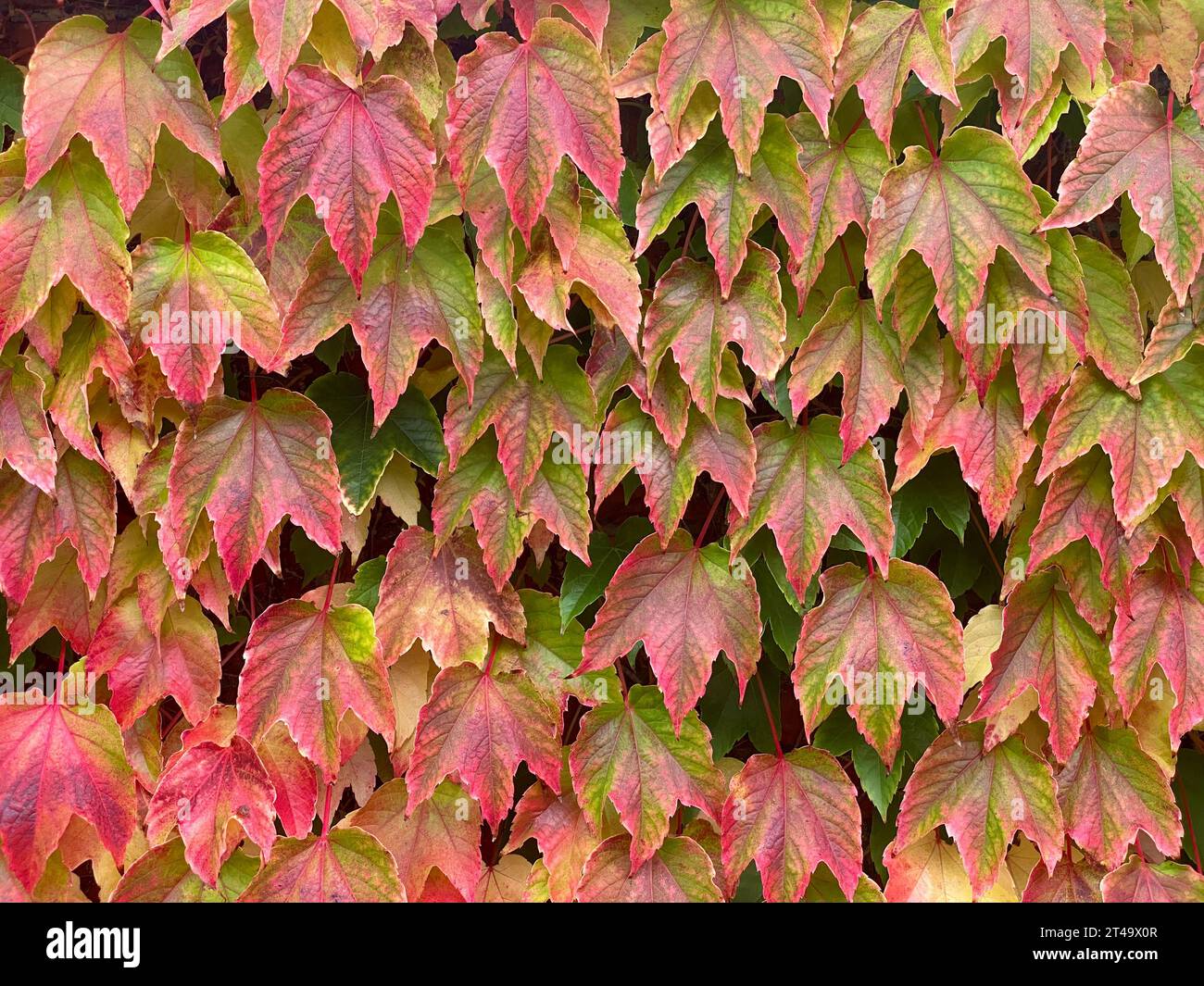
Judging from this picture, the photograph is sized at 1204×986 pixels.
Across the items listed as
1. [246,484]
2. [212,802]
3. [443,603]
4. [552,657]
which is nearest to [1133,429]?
[552,657]

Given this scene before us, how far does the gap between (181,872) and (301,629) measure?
0.47 meters

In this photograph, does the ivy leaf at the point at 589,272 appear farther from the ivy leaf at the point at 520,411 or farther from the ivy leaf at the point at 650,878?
the ivy leaf at the point at 650,878

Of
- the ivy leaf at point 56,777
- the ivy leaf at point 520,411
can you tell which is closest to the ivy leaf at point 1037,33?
the ivy leaf at point 520,411

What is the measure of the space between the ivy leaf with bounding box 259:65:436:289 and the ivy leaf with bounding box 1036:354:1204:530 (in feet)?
3.28

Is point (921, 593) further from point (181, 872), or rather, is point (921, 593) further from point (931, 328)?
point (181, 872)

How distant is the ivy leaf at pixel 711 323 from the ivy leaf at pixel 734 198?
1.7 inches

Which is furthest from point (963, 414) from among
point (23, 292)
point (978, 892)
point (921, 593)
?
point (23, 292)

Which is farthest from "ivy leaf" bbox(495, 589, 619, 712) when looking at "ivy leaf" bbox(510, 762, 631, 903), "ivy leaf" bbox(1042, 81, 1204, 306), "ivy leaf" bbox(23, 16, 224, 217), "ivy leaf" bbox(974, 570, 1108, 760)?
"ivy leaf" bbox(1042, 81, 1204, 306)

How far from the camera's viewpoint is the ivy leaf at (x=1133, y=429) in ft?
5.02

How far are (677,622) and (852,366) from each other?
0.47m

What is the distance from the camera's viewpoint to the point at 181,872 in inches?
65.6

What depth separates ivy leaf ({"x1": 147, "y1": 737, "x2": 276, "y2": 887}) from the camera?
5.12 feet

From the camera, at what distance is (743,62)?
1.44 m

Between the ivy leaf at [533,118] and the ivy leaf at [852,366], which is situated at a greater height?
the ivy leaf at [533,118]
